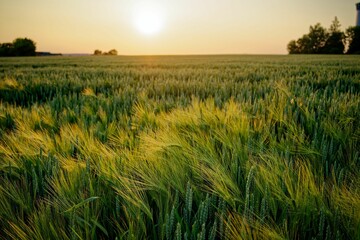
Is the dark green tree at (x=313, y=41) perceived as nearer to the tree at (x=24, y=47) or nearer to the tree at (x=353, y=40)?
the tree at (x=353, y=40)

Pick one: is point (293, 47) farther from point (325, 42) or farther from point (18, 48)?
point (18, 48)

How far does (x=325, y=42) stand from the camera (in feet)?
202

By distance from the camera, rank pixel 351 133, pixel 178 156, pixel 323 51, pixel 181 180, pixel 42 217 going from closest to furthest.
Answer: pixel 42 217 < pixel 181 180 < pixel 178 156 < pixel 351 133 < pixel 323 51

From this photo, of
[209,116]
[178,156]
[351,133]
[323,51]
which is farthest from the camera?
[323,51]

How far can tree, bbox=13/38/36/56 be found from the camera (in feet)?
196

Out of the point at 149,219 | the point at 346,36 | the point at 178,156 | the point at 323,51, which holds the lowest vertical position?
the point at 149,219

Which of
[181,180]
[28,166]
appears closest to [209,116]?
[181,180]

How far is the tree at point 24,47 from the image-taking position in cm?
5965

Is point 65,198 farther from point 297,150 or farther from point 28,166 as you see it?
point 297,150

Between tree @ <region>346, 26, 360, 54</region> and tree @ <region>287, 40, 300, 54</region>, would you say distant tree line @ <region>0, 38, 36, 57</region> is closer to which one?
tree @ <region>287, 40, 300, 54</region>

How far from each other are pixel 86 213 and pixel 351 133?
130 centimetres

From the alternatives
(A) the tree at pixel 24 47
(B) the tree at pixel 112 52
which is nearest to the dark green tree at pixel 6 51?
(A) the tree at pixel 24 47

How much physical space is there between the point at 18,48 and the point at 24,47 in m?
1.32

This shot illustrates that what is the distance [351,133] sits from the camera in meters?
1.26
